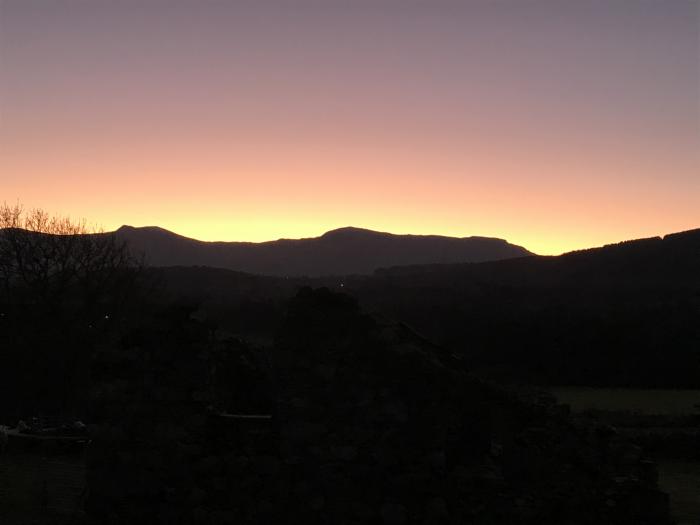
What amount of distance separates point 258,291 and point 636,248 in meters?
30.4

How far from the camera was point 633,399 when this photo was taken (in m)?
31.0

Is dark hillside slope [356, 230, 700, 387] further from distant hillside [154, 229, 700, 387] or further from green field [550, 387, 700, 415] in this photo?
green field [550, 387, 700, 415]

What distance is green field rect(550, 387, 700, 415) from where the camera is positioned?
26.6 metres

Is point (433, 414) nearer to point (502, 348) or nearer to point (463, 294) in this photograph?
point (502, 348)

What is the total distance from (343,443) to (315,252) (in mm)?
107228

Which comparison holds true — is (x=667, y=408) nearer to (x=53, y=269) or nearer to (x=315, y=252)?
(x=53, y=269)

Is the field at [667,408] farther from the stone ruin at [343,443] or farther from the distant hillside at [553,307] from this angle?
the stone ruin at [343,443]

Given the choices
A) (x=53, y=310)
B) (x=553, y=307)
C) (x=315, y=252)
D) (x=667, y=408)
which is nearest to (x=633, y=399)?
(x=667, y=408)

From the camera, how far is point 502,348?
1636 inches

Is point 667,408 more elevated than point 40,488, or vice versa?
point 667,408

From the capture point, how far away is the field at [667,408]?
12602 mm

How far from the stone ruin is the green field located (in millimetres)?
19076

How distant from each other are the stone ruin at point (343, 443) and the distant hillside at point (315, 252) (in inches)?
3728

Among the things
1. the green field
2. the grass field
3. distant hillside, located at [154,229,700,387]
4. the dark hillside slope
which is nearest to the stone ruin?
the grass field
